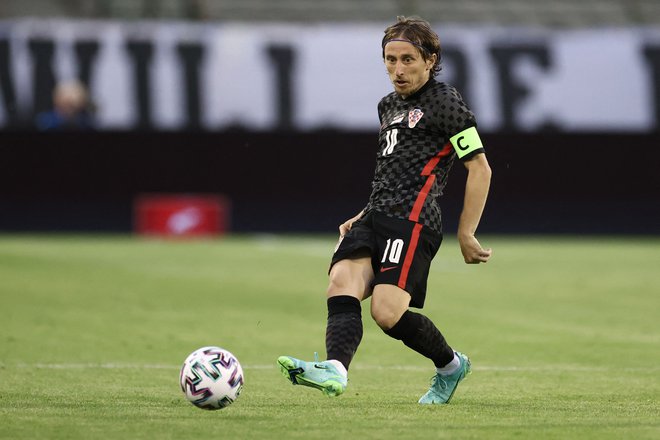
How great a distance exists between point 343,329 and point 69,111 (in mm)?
16616

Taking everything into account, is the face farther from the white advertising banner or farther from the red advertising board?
the white advertising banner

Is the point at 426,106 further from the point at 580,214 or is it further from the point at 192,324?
the point at 580,214

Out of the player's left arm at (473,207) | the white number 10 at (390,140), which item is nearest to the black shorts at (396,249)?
the player's left arm at (473,207)

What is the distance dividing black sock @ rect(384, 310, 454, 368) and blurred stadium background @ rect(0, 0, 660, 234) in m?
16.0

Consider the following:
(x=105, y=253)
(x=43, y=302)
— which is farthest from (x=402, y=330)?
(x=105, y=253)

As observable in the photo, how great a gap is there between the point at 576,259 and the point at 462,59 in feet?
21.3

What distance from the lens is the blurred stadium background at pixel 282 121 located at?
76.5ft

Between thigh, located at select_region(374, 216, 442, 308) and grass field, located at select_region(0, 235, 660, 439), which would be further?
thigh, located at select_region(374, 216, 442, 308)

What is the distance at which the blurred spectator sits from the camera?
22.2 metres

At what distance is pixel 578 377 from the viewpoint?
8.21m

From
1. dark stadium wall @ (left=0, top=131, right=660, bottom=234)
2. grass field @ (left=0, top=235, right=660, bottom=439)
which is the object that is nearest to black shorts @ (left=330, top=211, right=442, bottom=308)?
grass field @ (left=0, top=235, right=660, bottom=439)

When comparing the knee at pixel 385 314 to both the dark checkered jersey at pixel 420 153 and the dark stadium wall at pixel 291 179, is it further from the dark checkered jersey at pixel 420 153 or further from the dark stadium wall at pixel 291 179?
the dark stadium wall at pixel 291 179

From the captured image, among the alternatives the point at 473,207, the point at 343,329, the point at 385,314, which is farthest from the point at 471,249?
the point at 343,329

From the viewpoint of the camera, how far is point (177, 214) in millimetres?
23328
